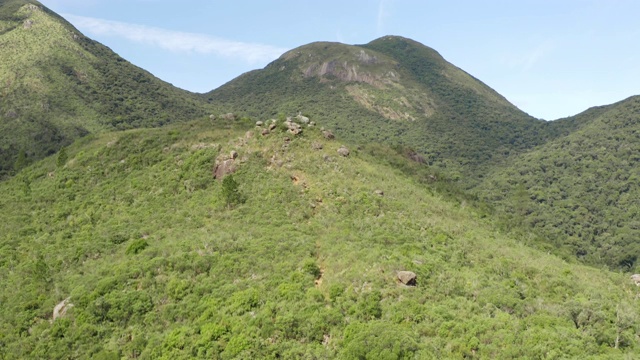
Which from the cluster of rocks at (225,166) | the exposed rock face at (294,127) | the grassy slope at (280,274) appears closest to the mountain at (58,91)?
the grassy slope at (280,274)

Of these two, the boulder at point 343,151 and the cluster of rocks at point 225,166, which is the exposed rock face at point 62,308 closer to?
the cluster of rocks at point 225,166

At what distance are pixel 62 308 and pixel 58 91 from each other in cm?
11818

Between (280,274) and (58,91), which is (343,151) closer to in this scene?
(280,274)

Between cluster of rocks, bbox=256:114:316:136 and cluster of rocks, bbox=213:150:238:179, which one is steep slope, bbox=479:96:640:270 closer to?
cluster of rocks, bbox=256:114:316:136

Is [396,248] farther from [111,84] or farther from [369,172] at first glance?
[111,84]

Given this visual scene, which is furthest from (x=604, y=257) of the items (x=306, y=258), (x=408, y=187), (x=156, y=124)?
(x=156, y=124)

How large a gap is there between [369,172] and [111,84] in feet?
452

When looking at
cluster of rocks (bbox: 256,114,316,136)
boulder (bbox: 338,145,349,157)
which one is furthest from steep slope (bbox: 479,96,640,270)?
cluster of rocks (bbox: 256,114,316,136)

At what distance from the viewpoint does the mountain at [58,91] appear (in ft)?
371

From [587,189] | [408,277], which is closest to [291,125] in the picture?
[408,277]

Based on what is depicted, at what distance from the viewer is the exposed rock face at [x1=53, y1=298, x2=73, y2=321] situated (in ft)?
122

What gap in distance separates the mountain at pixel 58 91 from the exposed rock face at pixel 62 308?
2712 inches

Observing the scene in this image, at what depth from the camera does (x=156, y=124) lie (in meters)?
143

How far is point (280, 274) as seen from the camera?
35531 mm
